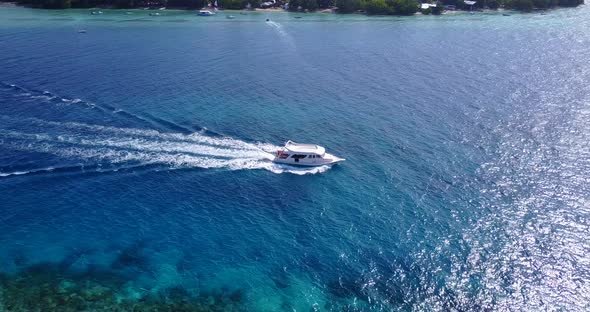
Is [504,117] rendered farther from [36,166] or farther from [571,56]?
[36,166]

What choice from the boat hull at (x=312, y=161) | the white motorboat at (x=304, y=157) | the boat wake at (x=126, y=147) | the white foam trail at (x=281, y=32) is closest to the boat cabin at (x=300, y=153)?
the white motorboat at (x=304, y=157)

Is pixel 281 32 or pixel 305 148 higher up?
pixel 281 32

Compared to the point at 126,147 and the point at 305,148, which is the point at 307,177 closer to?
the point at 305,148

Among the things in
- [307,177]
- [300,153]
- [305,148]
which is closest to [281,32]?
[305,148]

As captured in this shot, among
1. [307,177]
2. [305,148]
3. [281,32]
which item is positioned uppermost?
[281,32]

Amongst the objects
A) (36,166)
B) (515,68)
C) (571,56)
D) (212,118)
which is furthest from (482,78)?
(36,166)

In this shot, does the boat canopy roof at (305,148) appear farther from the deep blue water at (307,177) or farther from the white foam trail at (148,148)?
the deep blue water at (307,177)
